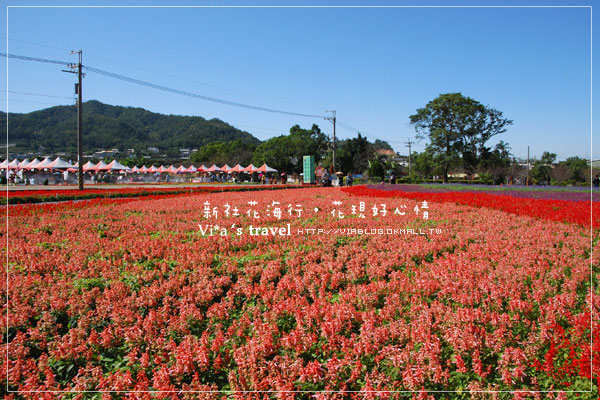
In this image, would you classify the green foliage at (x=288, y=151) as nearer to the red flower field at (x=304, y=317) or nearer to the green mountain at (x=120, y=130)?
the green mountain at (x=120, y=130)

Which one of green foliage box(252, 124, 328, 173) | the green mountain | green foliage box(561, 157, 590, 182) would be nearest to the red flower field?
green foliage box(561, 157, 590, 182)

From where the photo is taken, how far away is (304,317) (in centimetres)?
324

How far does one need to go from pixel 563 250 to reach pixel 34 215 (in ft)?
36.5

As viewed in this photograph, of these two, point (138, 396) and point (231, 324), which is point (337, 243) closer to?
point (231, 324)

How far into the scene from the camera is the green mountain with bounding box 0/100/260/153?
82938 millimetres

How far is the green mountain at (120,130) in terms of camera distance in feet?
272

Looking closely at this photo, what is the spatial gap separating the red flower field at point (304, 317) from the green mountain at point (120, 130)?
8832cm

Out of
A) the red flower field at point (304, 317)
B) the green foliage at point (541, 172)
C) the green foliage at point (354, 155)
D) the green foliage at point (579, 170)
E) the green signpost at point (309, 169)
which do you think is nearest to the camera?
the red flower field at point (304, 317)

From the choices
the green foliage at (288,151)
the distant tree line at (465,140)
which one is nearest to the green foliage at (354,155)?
the green foliage at (288,151)

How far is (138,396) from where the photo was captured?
238 centimetres

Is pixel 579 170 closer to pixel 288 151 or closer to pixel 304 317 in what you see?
pixel 288 151

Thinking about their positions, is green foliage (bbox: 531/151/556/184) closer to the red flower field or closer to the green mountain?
the red flower field

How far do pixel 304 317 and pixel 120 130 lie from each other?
431ft

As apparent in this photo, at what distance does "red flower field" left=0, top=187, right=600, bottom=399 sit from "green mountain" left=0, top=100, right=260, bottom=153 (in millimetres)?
88318
